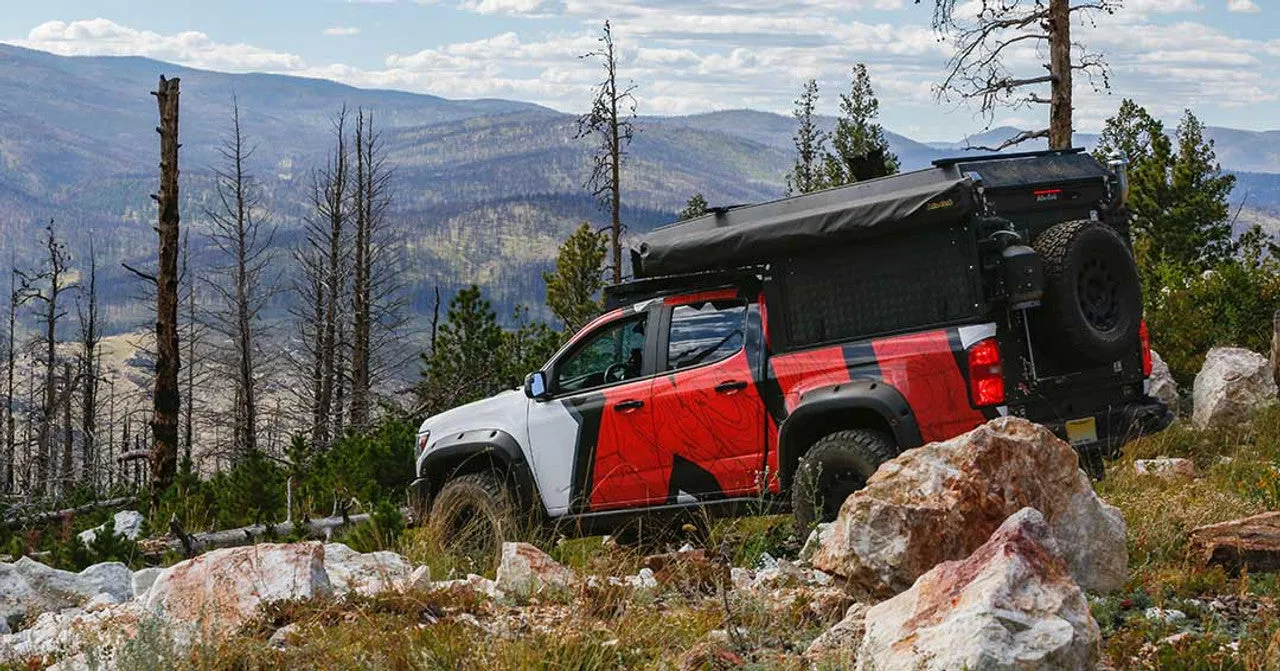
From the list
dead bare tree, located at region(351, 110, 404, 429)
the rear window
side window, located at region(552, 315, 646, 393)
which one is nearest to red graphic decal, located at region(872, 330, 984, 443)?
Result: the rear window

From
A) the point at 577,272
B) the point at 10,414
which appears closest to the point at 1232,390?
the point at 577,272

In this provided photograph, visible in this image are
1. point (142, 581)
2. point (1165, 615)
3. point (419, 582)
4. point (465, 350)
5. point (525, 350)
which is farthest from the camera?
point (465, 350)

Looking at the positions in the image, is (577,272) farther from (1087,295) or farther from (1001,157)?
(1087,295)

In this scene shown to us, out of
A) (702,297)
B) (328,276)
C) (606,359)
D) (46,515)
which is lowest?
(46,515)

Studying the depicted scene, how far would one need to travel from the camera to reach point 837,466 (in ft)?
26.6

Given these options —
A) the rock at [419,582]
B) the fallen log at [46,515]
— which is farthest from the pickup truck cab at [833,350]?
the fallen log at [46,515]

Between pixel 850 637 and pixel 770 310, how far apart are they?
3586 millimetres

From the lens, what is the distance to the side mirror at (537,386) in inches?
381

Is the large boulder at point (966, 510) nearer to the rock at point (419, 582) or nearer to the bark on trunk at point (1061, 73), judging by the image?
the rock at point (419, 582)

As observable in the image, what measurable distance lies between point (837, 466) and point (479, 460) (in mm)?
3124

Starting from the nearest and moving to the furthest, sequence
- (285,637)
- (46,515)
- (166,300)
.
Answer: (285,637)
(46,515)
(166,300)

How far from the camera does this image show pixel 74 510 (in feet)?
53.8

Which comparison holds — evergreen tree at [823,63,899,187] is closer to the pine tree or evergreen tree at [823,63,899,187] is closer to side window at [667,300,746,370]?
the pine tree

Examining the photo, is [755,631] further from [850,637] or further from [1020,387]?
[1020,387]
